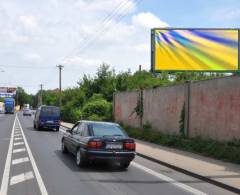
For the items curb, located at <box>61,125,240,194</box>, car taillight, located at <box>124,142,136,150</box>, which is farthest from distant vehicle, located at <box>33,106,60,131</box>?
car taillight, located at <box>124,142,136,150</box>

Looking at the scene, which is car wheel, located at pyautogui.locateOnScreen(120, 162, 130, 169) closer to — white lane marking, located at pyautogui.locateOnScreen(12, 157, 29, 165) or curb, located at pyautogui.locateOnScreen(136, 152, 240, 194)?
curb, located at pyautogui.locateOnScreen(136, 152, 240, 194)

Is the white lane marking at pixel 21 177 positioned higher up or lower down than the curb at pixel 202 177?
higher up

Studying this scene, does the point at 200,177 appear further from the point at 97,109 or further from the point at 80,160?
the point at 97,109

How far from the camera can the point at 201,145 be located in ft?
64.3

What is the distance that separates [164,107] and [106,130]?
37.1ft

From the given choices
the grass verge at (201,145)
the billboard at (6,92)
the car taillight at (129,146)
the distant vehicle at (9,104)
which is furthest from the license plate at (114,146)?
the billboard at (6,92)

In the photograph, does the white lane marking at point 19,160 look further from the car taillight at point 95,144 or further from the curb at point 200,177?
the curb at point 200,177

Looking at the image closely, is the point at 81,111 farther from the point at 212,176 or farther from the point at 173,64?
the point at 212,176

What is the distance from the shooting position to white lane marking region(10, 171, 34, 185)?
464 inches

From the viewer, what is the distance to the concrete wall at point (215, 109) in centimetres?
1794

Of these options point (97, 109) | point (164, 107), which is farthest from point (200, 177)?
point (97, 109)

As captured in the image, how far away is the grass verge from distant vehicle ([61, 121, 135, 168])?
3.56m

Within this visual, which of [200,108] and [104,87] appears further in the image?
[104,87]

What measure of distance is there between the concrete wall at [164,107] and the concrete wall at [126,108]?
2598mm
